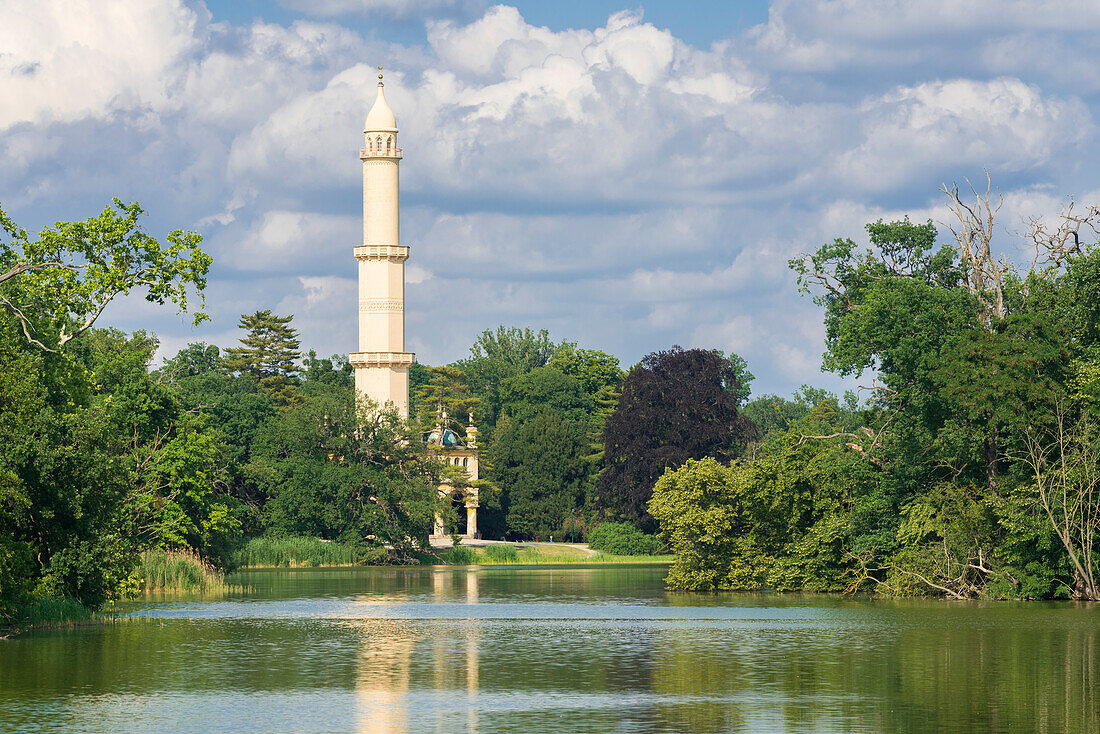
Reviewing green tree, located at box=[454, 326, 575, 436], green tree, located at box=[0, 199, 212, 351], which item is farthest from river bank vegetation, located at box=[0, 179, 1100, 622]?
green tree, located at box=[454, 326, 575, 436]

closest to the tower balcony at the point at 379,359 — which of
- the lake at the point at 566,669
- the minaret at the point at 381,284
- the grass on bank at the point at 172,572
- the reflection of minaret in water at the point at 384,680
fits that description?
the minaret at the point at 381,284

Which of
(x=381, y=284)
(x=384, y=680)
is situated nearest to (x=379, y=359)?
(x=381, y=284)

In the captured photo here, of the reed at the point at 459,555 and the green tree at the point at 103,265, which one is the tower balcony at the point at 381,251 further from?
the green tree at the point at 103,265

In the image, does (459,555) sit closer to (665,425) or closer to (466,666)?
(665,425)

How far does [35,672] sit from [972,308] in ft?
114

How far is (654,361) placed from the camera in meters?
105

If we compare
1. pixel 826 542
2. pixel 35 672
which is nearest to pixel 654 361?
pixel 826 542

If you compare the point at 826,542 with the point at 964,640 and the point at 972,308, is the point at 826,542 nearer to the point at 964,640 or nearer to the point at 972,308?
the point at 972,308

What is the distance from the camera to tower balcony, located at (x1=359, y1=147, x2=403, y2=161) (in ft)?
347

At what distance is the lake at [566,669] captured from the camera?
21.0 metres

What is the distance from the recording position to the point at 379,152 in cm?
10612

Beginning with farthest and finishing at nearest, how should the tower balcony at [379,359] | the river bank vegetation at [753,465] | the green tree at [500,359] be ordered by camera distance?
1. the green tree at [500,359]
2. the tower balcony at [379,359]
3. the river bank vegetation at [753,465]

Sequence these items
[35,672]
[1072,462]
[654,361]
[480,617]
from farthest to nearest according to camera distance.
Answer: [654,361], [1072,462], [480,617], [35,672]

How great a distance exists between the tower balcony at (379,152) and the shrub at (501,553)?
31.1 m
